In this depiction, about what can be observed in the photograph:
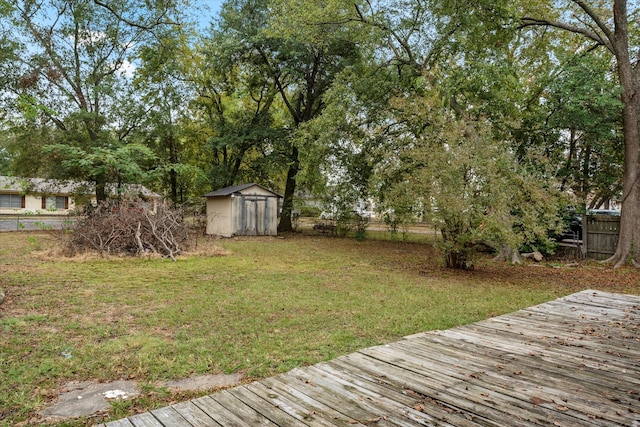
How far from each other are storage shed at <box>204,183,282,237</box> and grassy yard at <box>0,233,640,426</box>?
7.06m

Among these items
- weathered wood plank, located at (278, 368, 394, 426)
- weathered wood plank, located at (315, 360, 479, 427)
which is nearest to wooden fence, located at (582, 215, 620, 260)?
weathered wood plank, located at (315, 360, 479, 427)

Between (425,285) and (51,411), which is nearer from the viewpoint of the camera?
(51,411)

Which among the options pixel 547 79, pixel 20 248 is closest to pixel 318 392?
pixel 547 79

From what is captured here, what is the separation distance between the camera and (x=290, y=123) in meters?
23.4

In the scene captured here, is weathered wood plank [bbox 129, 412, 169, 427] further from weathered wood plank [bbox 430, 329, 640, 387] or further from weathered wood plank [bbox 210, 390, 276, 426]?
weathered wood plank [bbox 430, 329, 640, 387]

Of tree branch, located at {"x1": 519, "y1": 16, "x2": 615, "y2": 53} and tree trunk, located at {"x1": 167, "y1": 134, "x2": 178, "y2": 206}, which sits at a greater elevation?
tree branch, located at {"x1": 519, "y1": 16, "x2": 615, "y2": 53}

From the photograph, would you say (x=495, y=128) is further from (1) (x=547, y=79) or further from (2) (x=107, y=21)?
(2) (x=107, y=21)

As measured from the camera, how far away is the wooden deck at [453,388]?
2254 mm

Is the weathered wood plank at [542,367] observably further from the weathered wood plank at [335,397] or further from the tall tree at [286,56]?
the tall tree at [286,56]

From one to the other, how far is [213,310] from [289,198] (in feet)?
49.3

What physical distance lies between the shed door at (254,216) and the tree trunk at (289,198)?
1.91m

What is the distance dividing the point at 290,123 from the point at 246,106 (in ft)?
8.97

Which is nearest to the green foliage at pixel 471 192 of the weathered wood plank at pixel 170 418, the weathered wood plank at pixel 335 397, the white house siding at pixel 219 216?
the weathered wood plank at pixel 335 397

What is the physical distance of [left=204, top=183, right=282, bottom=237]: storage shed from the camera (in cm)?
1803
